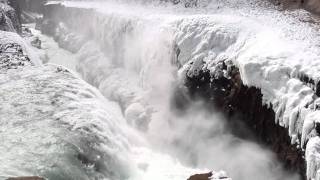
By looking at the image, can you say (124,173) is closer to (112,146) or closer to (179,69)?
(112,146)

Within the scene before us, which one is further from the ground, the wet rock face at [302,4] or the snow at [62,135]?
the wet rock face at [302,4]

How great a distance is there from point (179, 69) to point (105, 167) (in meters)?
7.85

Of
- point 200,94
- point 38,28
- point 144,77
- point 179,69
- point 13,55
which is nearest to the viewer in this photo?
point 200,94

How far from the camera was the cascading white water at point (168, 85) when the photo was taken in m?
17.8

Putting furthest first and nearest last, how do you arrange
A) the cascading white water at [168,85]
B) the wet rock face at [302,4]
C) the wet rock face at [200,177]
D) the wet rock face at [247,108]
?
the wet rock face at [302,4] → the cascading white water at [168,85] → the wet rock face at [200,177] → the wet rock face at [247,108]

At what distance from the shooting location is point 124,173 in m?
16.7

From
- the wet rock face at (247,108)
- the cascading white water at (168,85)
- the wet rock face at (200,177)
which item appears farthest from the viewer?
the cascading white water at (168,85)

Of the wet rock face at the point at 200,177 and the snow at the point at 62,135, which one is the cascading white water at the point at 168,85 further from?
the wet rock face at the point at 200,177

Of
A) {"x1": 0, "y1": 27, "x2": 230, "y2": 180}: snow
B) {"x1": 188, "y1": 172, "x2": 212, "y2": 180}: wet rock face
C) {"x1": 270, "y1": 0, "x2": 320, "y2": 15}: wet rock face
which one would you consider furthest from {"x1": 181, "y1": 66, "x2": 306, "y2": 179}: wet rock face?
{"x1": 270, "y1": 0, "x2": 320, "y2": 15}: wet rock face

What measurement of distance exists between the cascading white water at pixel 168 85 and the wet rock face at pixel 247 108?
0.52 metres

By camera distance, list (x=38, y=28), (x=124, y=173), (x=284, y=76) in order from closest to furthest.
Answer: (x=284, y=76) → (x=124, y=173) → (x=38, y=28)

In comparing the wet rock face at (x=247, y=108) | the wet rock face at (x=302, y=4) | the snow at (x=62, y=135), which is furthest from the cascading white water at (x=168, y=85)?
the wet rock face at (x=302, y=4)

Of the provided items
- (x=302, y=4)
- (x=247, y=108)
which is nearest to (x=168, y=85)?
(x=247, y=108)

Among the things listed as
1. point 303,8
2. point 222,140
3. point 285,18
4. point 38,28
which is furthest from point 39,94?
point 38,28
